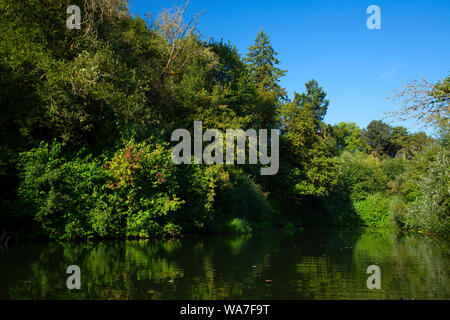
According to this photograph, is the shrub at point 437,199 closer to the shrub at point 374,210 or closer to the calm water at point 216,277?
the calm water at point 216,277

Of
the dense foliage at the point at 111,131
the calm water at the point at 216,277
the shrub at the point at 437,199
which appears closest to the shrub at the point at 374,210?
the dense foliage at the point at 111,131

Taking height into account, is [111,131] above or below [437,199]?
above

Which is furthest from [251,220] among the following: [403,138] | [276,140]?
[403,138]

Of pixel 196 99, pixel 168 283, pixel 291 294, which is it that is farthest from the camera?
pixel 196 99

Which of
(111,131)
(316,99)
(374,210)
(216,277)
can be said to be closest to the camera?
(216,277)

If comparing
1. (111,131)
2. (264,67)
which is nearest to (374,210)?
(264,67)

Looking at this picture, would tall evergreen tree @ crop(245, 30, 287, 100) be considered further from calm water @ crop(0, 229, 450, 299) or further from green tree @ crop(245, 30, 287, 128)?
calm water @ crop(0, 229, 450, 299)

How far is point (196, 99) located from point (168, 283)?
23.8 m

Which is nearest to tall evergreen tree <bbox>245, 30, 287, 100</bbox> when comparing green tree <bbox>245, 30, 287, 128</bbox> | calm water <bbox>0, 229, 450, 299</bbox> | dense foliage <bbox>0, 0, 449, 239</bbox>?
green tree <bbox>245, 30, 287, 128</bbox>

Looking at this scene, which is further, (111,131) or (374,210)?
(374,210)

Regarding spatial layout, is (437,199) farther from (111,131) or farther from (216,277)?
(216,277)

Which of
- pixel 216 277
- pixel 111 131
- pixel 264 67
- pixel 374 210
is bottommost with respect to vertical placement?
pixel 216 277

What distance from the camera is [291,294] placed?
7.20 m
